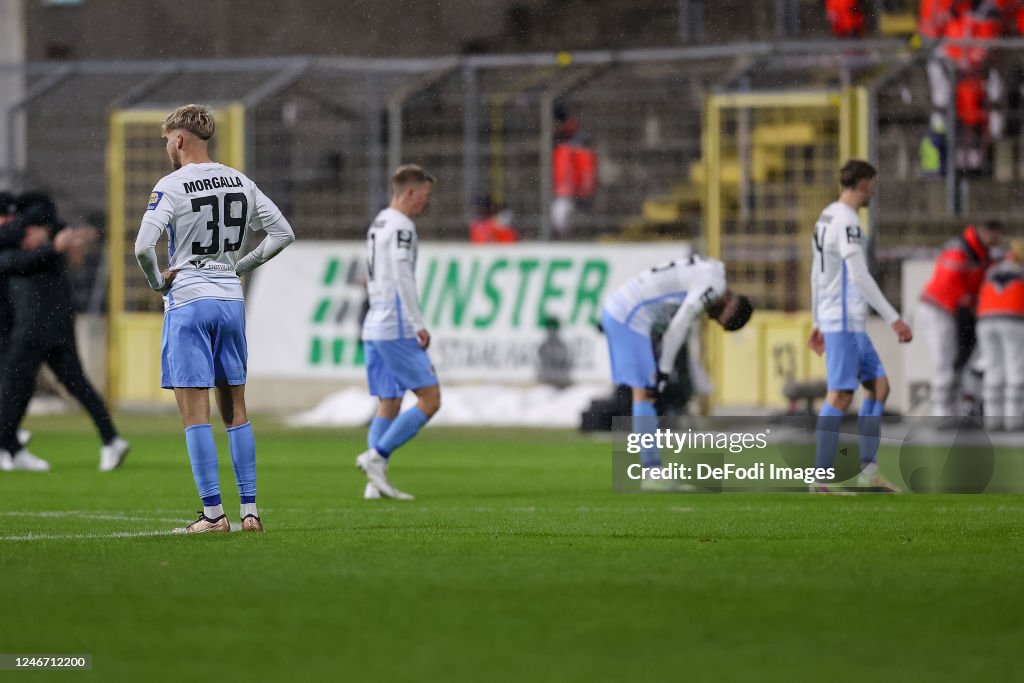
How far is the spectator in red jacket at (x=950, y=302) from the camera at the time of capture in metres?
18.9

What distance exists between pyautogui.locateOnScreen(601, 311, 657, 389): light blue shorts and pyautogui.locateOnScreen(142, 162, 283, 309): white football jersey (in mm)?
4220

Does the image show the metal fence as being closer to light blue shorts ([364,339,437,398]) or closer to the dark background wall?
the dark background wall

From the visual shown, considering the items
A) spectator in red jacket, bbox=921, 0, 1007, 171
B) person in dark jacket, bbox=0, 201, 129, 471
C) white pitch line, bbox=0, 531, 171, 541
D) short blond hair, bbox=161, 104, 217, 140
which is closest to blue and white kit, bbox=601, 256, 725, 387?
person in dark jacket, bbox=0, 201, 129, 471

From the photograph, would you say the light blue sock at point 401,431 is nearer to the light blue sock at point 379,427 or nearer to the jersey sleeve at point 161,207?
the light blue sock at point 379,427

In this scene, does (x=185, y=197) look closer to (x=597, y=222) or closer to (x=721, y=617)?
(x=721, y=617)

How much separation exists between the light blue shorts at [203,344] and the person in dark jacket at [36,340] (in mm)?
5683

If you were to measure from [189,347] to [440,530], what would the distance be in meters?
1.55

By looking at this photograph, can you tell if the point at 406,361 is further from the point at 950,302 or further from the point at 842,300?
the point at 950,302

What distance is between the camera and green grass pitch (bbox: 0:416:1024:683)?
5.70m

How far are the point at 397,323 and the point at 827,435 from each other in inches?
109

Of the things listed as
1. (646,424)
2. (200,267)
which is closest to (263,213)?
(200,267)

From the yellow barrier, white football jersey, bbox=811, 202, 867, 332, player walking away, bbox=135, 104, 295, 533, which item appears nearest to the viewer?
player walking away, bbox=135, 104, 295, 533

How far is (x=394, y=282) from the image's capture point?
12.2 metres

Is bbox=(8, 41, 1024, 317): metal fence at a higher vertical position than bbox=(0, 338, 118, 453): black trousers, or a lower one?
higher
